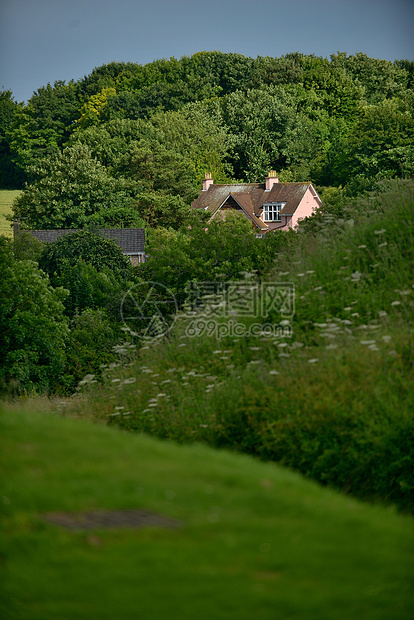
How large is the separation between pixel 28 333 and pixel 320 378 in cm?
1845

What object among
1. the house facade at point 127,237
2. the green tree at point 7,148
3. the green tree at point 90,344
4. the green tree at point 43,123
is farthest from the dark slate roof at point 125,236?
the green tree at point 7,148

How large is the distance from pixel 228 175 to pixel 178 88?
19.8 m

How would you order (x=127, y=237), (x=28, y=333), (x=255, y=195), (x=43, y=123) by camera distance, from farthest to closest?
(x=43, y=123) → (x=255, y=195) → (x=127, y=237) → (x=28, y=333)

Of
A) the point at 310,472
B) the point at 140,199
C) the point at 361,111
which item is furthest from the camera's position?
the point at 361,111

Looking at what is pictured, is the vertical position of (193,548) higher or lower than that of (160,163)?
lower

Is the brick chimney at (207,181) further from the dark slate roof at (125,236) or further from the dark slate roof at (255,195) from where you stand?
the dark slate roof at (125,236)

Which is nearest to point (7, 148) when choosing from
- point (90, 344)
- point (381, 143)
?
point (381, 143)

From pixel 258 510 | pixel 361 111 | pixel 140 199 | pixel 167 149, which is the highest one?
pixel 361 111

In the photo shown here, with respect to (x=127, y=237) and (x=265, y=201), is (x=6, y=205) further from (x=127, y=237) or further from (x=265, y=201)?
(x=265, y=201)

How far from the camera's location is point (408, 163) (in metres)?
57.3

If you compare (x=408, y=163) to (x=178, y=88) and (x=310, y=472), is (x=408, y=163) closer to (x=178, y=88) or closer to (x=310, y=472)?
(x=178, y=88)

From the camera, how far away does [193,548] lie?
4332 millimetres

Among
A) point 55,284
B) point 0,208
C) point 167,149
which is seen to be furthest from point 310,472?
point 0,208

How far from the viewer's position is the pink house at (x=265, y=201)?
61797mm
